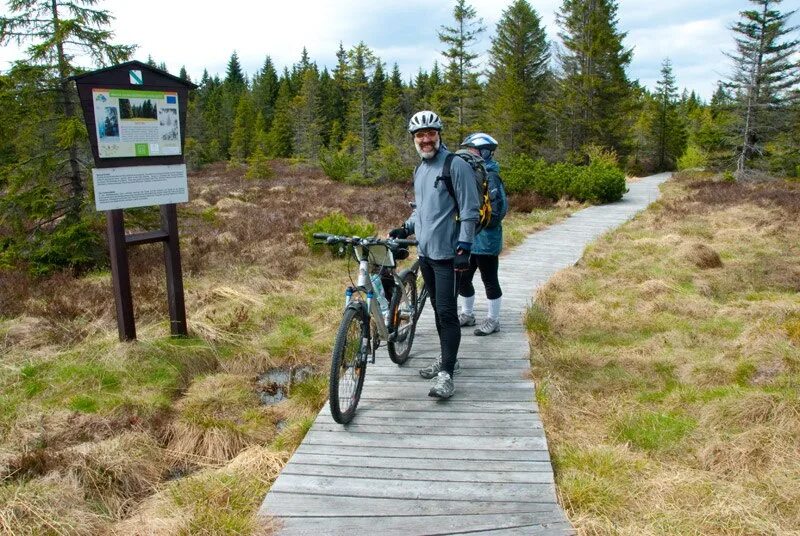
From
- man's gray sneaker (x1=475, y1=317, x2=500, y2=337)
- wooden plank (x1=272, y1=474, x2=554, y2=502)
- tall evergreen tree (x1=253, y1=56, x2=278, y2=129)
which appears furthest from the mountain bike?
tall evergreen tree (x1=253, y1=56, x2=278, y2=129)

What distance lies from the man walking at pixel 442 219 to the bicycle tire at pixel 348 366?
0.60m

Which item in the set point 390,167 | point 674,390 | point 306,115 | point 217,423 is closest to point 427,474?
point 217,423

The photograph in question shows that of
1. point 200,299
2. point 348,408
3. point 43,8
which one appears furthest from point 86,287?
point 348,408

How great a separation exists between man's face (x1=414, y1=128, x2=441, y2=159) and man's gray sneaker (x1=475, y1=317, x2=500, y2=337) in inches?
92.5

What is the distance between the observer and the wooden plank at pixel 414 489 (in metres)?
3.09

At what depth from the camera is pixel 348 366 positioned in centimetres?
386

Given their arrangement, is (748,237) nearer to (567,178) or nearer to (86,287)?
(567,178)

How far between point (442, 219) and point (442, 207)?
83 mm

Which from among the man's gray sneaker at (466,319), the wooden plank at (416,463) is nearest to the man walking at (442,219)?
the wooden plank at (416,463)

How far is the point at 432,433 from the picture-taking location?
3.82 m

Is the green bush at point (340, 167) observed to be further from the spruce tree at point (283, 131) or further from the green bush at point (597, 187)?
the spruce tree at point (283, 131)

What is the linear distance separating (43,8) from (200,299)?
504cm

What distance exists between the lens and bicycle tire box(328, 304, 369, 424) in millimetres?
3598

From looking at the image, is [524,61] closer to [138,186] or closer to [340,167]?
[340,167]
